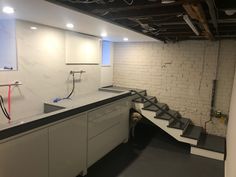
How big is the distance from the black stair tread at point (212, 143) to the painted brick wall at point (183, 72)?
9.3 inches

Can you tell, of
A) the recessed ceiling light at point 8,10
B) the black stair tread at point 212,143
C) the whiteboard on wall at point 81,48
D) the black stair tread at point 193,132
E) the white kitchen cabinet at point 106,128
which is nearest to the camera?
the recessed ceiling light at point 8,10

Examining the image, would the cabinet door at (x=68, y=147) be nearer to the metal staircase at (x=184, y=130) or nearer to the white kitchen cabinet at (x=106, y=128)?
the white kitchen cabinet at (x=106, y=128)

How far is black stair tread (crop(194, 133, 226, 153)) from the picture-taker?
379cm

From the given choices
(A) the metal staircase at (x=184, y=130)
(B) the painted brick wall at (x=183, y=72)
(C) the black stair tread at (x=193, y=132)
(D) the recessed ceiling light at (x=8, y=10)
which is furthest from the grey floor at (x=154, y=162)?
(D) the recessed ceiling light at (x=8, y=10)

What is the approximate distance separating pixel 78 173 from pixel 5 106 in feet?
4.56

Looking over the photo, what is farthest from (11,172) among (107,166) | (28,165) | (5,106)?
(107,166)

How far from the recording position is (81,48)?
13.1 ft

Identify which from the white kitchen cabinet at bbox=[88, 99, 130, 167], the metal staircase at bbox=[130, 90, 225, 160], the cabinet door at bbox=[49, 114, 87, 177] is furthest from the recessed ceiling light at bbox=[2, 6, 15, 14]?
the metal staircase at bbox=[130, 90, 225, 160]

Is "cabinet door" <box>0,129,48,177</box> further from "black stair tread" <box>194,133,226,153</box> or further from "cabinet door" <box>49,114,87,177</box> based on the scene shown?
"black stair tread" <box>194,133,226,153</box>

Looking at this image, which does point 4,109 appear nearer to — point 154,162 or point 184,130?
point 154,162

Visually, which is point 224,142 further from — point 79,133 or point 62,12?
point 62,12

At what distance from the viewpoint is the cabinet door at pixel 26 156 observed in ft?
5.92

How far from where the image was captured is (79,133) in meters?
2.70

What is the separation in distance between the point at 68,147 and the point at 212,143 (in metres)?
3.02
